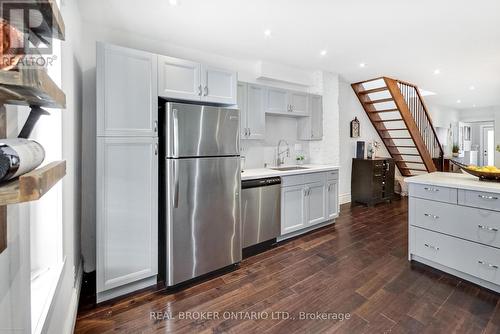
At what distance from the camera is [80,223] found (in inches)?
94.0

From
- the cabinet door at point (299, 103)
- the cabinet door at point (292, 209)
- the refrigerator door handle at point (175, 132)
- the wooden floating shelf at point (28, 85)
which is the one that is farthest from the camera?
the cabinet door at point (299, 103)

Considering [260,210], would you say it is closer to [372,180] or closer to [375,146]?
[372,180]

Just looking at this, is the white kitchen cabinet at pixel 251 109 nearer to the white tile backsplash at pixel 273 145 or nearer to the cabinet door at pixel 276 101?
the cabinet door at pixel 276 101

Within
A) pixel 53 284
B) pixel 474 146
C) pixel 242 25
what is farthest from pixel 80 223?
pixel 474 146

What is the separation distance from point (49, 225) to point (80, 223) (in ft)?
3.41

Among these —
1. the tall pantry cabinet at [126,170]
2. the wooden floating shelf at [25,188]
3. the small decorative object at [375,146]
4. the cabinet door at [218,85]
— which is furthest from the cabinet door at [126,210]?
the small decorative object at [375,146]

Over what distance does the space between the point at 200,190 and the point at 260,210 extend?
0.94m

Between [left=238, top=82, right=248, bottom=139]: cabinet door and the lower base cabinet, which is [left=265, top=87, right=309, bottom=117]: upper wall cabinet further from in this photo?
the lower base cabinet

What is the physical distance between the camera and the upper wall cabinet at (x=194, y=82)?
7.59 feet

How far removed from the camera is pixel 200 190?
91.6 inches

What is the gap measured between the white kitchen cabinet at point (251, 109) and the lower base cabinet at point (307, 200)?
80cm

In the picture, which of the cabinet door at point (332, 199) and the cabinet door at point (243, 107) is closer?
the cabinet door at point (243, 107)

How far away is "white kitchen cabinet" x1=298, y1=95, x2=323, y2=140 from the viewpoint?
4164 mm

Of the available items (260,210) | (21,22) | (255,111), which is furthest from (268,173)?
(21,22)
